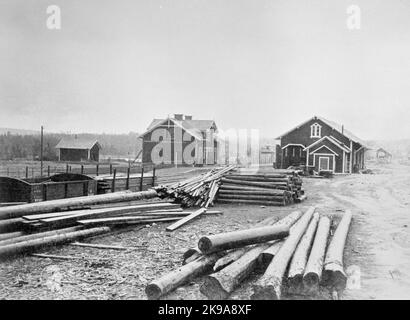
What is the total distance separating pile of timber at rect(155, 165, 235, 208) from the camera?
1526 cm

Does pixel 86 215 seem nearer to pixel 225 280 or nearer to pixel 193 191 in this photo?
pixel 225 280

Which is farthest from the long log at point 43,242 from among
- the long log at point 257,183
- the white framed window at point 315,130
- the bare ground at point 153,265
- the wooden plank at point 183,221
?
the white framed window at point 315,130

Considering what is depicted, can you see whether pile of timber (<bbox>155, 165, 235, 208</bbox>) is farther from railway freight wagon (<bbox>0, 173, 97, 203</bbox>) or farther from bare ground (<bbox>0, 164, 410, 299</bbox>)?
railway freight wagon (<bbox>0, 173, 97, 203</bbox>)

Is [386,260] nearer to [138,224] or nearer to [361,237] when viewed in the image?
[361,237]

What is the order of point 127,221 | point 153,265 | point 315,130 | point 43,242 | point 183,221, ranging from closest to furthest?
point 153,265, point 43,242, point 127,221, point 183,221, point 315,130

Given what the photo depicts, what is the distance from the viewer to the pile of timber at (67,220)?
332 inches

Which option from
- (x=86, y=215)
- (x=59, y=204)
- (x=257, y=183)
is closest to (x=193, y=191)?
(x=257, y=183)

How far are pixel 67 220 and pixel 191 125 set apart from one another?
41952 mm

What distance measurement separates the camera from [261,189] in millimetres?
17578

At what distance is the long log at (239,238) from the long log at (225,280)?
42 centimetres

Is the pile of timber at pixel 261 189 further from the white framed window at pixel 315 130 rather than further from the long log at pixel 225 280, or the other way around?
the white framed window at pixel 315 130

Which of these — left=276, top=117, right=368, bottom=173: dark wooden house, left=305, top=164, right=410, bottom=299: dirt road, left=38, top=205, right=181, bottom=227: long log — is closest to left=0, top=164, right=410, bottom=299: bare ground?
left=305, top=164, right=410, bottom=299: dirt road
